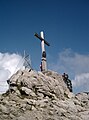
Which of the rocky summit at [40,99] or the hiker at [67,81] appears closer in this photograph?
the rocky summit at [40,99]

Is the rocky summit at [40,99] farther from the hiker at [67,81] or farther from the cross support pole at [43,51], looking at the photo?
the cross support pole at [43,51]

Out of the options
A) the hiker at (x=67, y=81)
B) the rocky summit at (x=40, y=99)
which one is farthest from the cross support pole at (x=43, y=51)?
the hiker at (x=67, y=81)

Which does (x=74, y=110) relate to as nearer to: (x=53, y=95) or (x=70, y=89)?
(x=53, y=95)

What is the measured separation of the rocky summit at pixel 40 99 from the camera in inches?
1032

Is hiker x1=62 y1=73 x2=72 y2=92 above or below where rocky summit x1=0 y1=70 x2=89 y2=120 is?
above

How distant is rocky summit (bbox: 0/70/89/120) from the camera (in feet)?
86.0

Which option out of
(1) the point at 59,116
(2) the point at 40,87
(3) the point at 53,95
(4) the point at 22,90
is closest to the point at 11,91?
(4) the point at 22,90

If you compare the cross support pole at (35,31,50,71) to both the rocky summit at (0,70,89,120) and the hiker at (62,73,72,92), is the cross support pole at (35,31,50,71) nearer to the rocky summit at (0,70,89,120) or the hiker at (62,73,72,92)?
the rocky summit at (0,70,89,120)

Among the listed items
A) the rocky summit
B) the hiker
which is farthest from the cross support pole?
the hiker

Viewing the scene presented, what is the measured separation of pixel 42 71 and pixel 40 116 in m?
11.9

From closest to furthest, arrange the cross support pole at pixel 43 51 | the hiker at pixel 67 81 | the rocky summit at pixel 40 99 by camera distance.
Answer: the rocky summit at pixel 40 99 → the cross support pole at pixel 43 51 → the hiker at pixel 67 81

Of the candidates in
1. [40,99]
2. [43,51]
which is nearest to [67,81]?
[43,51]

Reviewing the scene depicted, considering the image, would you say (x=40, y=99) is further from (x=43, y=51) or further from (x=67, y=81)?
(x=43, y=51)

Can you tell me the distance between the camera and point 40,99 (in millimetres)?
30156
